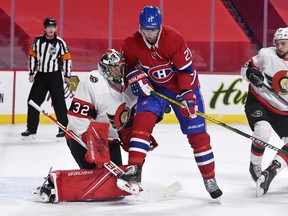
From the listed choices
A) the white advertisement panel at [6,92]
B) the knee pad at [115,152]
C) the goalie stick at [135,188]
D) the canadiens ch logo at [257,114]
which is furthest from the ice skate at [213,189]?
the white advertisement panel at [6,92]

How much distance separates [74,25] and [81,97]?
527 cm

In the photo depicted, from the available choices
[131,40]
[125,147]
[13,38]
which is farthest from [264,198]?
[13,38]

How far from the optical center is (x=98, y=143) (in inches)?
140

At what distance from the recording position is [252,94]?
4.25 m

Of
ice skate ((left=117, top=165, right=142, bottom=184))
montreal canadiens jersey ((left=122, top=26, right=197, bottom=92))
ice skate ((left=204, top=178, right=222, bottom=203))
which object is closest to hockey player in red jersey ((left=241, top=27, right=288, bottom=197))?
ice skate ((left=204, top=178, right=222, bottom=203))

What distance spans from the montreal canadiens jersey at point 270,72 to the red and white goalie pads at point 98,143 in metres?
0.94

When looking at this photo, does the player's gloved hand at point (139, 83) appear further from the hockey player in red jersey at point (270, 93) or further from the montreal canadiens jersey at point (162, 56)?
the hockey player in red jersey at point (270, 93)

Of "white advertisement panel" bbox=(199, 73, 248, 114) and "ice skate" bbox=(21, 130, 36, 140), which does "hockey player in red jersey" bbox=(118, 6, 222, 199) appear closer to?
"ice skate" bbox=(21, 130, 36, 140)

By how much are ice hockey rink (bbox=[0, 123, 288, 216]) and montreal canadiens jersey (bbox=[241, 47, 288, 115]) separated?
46 cm

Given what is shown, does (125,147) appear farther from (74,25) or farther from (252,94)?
(74,25)

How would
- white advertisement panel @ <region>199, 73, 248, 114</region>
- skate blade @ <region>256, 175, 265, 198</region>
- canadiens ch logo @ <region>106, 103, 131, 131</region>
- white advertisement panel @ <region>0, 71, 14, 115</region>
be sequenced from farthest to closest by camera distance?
1. white advertisement panel @ <region>199, 73, 248, 114</region>
2. white advertisement panel @ <region>0, 71, 14, 115</region>
3. skate blade @ <region>256, 175, 265, 198</region>
4. canadiens ch logo @ <region>106, 103, 131, 131</region>

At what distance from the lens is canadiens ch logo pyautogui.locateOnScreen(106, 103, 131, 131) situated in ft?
12.1

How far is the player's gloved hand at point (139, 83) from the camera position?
356 centimetres

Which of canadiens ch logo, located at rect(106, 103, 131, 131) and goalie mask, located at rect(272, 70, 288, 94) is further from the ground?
goalie mask, located at rect(272, 70, 288, 94)
